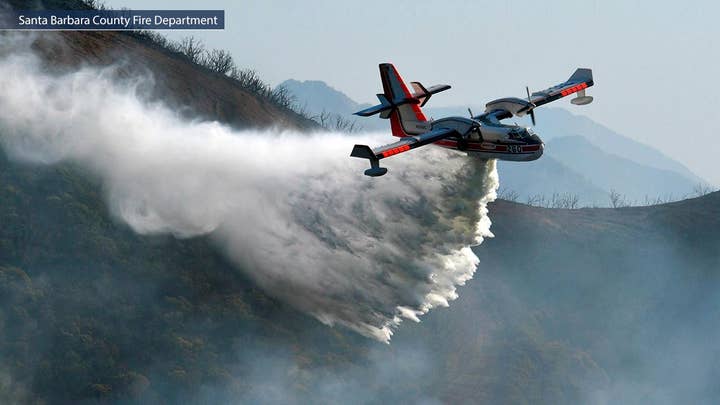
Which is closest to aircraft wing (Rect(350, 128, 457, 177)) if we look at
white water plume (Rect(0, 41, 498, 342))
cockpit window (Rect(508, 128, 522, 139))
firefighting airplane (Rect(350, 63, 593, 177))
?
firefighting airplane (Rect(350, 63, 593, 177))

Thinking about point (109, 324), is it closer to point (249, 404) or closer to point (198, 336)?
point (198, 336)

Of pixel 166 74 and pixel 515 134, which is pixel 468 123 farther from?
pixel 166 74

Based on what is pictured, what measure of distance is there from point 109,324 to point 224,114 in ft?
80.6

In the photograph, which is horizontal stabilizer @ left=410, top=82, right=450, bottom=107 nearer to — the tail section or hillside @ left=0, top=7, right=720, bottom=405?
the tail section

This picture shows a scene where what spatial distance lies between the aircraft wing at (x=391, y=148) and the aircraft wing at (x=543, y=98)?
4096 mm

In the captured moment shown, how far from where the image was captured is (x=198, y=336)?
160 ft

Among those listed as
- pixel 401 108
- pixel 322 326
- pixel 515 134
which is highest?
pixel 401 108

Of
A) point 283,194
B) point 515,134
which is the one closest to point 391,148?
point 515,134

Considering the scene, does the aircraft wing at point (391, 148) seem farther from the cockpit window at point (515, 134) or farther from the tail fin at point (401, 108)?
the tail fin at point (401, 108)

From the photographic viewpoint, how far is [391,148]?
1377 inches

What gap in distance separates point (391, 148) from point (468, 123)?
15.9ft

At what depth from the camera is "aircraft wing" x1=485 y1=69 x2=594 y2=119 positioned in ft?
136

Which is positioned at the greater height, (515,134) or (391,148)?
(515,134)

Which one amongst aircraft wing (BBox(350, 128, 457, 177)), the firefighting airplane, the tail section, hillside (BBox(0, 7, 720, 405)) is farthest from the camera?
hillside (BBox(0, 7, 720, 405))
